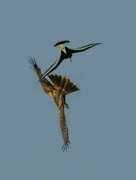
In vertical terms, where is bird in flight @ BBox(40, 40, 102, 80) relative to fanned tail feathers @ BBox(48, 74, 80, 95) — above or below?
above

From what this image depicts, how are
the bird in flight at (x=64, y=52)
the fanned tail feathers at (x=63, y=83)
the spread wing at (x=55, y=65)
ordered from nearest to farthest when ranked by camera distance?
the bird in flight at (x=64, y=52)
the spread wing at (x=55, y=65)
the fanned tail feathers at (x=63, y=83)

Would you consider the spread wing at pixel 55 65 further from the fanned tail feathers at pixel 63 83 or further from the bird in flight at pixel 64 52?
the fanned tail feathers at pixel 63 83

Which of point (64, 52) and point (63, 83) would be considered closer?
point (64, 52)

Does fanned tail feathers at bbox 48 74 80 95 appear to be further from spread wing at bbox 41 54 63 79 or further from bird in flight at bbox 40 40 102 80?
bird in flight at bbox 40 40 102 80

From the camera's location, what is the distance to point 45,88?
5272 centimetres

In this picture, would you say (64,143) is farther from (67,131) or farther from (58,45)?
(58,45)

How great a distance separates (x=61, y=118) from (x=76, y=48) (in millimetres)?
3014

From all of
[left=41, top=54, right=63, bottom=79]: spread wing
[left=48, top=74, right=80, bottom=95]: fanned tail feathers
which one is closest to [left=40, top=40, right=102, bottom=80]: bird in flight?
[left=41, top=54, right=63, bottom=79]: spread wing

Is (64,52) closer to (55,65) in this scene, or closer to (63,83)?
(55,65)

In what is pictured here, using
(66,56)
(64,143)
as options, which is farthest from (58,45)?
(64,143)

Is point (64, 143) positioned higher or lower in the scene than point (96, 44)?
lower

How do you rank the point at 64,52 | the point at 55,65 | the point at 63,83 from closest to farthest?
the point at 64,52 < the point at 55,65 < the point at 63,83

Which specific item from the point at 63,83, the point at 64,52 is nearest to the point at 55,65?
the point at 64,52

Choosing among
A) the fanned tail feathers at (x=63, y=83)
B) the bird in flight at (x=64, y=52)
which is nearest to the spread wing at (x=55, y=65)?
the bird in flight at (x=64, y=52)
